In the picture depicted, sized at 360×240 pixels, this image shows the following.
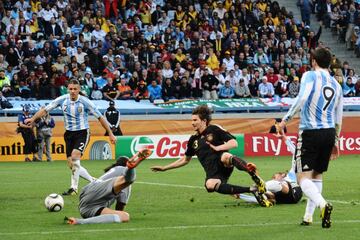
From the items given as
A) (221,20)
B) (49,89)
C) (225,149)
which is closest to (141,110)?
(49,89)

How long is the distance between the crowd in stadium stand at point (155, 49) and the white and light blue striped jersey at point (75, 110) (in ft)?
51.0

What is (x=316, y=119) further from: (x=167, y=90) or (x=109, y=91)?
(x=167, y=90)

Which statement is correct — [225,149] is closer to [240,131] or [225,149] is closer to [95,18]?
[240,131]

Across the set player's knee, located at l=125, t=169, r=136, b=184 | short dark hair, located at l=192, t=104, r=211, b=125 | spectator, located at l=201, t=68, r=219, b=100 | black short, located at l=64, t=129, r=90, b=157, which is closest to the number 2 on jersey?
player's knee, located at l=125, t=169, r=136, b=184

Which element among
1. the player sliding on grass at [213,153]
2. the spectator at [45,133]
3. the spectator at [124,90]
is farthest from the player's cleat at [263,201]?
the spectator at [124,90]

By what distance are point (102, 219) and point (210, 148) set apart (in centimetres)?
271

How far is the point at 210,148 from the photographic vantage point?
14820 mm

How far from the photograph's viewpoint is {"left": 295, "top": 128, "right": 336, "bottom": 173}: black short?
1190cm

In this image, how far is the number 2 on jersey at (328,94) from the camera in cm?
1195

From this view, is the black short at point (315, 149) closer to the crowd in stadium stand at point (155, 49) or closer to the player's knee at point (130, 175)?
the player's knee at point (130, 175)

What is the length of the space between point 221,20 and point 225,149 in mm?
27729

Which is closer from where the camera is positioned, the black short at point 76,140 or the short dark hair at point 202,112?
the short dark hair at point 202,112

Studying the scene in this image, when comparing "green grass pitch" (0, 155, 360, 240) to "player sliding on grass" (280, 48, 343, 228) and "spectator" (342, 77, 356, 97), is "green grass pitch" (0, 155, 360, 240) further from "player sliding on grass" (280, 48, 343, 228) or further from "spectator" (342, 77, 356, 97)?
"spectator" (342, 77, 356, 97)

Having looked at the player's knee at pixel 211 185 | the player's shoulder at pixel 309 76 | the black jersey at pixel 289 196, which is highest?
the player's shoulder at pixel 309 76
